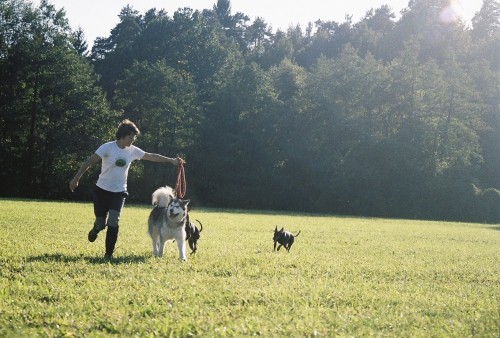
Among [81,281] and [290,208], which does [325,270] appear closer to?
[81,281]

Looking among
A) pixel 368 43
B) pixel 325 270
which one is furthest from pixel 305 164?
pixel 325 270

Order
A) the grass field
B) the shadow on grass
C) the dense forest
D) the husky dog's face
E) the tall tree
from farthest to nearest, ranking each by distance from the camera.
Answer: the dense forest
the tall tree
the husky dog's face
the shadow on grass
the grass field

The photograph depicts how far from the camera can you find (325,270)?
9102mm

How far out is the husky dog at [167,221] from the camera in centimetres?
916

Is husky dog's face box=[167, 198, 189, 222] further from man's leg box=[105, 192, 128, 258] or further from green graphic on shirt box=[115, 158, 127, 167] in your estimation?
green graphic on shirt box=[115, 158, 127, 167]

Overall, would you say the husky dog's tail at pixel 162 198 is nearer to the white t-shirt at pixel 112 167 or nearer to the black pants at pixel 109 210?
the black pants at pixel 109 210

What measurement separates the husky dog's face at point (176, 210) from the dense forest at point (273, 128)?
35830 millimetres

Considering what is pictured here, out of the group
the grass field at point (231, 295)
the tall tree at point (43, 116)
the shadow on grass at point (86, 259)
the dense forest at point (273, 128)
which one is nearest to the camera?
the grass field at point (231, 295)

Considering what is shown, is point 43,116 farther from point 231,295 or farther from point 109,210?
point 231,295

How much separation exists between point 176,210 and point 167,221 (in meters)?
0.34

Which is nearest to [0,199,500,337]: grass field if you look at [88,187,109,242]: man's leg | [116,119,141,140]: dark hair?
[88,187,109,242]: man's leg

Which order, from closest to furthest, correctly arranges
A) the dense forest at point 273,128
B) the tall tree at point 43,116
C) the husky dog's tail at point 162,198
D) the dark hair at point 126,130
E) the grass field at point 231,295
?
the grass field at point 231,295
the dark hair at point 126,130
the husky dog's tail at point 162,198
the tall tree at point 43,116
the dense forest at point 273,128

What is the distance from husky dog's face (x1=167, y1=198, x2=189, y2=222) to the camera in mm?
9086

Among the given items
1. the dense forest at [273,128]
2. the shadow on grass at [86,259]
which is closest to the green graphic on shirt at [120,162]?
the shadow on grass at [86,259]
